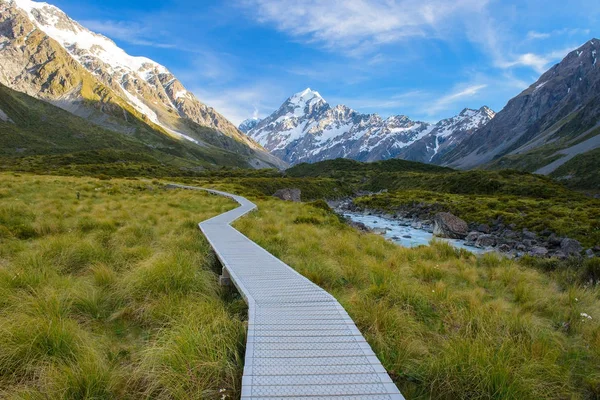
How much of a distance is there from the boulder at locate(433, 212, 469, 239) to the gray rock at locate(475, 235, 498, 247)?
9.55ft

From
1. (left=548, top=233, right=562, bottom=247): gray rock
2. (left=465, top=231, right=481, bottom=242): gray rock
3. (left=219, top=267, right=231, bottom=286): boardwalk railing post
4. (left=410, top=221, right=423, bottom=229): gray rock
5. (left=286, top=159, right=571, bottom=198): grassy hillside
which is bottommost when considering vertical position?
(left=410, top=221, right=423, bottom=229): gray rock

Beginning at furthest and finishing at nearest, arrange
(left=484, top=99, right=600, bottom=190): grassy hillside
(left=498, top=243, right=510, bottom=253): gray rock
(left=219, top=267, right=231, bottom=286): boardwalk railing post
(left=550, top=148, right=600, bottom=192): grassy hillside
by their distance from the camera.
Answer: (left=484, top=99, right=600, bottom=190): grassy hillside → (left=550, top=148, right=600, bottom=192): grassy hillside → (left=498, top=243, right=510, bottom=253): gray rock → (left=219, top=267, right=231, bottom=286): boardwalk railing post

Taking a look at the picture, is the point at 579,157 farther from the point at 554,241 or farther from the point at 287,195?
the point at 554,241

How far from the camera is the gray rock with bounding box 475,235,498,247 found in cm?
2519

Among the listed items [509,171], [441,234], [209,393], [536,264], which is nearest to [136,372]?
[209,393]

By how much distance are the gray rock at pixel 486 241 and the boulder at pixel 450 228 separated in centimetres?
291

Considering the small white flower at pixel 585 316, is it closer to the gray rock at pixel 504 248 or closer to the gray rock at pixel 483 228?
the gray rock at pixel 504 248

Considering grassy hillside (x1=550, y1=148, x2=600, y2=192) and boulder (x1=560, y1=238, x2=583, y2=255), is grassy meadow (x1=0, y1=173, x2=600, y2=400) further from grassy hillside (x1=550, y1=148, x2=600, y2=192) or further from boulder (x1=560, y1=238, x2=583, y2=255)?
grassy hillside (x1=550, y1=148, x2=600, y2=192)

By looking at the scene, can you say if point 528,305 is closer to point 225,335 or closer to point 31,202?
point 225,335

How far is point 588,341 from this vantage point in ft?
20.8

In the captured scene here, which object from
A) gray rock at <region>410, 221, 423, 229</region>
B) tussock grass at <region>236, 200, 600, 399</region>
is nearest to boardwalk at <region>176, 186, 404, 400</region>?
tussock grass at <region>236, 200, 600, 399</region>

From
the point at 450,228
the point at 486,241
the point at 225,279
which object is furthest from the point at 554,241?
the point at 225,279

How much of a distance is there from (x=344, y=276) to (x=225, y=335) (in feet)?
16.6

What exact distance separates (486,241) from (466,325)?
22.4 metres
